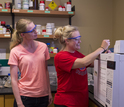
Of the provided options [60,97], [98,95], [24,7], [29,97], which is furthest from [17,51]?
[24,7]

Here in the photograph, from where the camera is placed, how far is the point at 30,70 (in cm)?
157

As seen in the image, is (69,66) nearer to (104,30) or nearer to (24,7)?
(24,7)

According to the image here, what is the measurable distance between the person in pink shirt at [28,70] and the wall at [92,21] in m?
1.50

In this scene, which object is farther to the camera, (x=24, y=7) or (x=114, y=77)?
(x=24, y=7)

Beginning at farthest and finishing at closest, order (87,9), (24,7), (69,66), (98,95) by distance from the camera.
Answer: (87,9) → (24,7) → (98,95) → (69,66)

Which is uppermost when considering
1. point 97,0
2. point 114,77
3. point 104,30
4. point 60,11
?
point 97,0

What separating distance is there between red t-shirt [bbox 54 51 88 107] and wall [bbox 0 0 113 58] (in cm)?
166

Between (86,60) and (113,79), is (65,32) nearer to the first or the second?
(86,60)

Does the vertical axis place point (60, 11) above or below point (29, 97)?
above

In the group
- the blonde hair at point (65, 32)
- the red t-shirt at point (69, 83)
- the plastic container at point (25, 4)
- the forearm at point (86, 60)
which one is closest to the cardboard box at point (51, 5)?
the plastic container at point (25, 4)

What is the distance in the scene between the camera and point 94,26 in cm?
313

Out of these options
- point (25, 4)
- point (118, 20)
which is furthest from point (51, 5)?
point (118, 20)

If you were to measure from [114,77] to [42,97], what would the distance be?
0.75 meters

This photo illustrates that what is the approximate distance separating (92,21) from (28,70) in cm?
194
